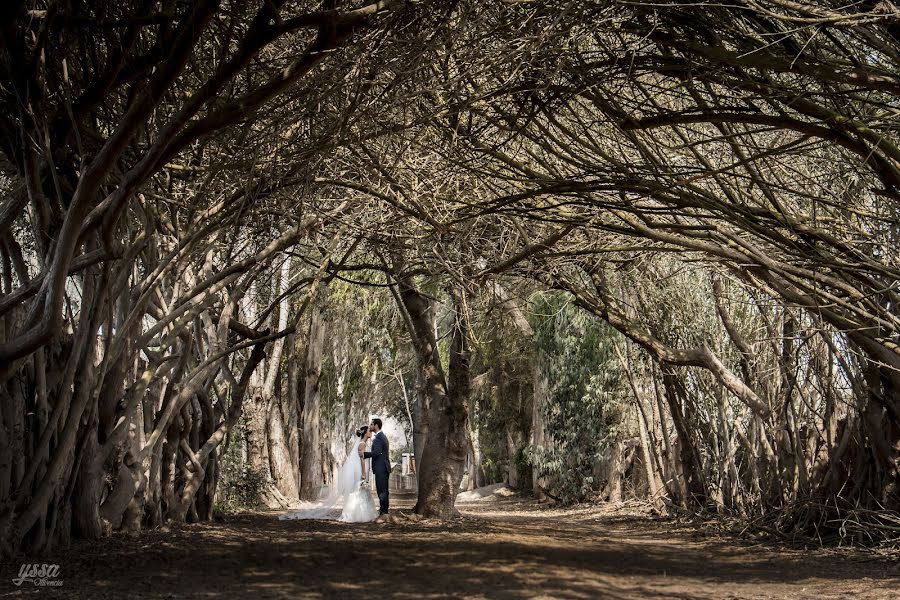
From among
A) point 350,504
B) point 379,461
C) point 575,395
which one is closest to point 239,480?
point 350,504

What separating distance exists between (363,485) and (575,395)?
7.96 metres

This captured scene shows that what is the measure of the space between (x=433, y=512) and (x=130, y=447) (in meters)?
5.17

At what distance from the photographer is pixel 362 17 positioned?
16.3ft

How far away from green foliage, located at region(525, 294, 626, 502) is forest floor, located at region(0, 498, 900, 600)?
9.52 m

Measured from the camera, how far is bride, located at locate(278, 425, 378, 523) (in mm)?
14625

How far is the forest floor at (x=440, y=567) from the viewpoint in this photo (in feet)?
19.5

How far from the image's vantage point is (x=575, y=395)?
21.7 m

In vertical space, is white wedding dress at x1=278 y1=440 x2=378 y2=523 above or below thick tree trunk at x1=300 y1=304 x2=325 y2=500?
below

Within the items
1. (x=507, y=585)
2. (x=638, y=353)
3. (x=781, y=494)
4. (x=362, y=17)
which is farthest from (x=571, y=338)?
(x=362, y=17)

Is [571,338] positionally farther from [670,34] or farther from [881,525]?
[670,34]
